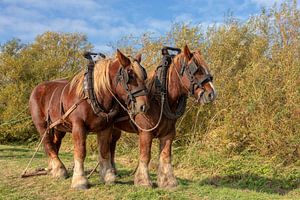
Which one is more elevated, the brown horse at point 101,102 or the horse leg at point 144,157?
the brown horse at point 101,102

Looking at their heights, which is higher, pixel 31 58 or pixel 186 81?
pixel 31 58

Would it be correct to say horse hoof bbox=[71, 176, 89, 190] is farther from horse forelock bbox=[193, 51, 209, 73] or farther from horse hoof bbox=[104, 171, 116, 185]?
horse forelock bbox=[193, 51, 209, 73]

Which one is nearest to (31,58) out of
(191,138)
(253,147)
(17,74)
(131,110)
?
(17,74)

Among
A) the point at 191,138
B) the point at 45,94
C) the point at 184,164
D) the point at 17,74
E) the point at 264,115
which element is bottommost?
the point at 184,164

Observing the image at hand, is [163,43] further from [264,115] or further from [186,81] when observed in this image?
[186,81]

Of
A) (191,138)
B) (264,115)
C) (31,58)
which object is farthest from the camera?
(31,58)

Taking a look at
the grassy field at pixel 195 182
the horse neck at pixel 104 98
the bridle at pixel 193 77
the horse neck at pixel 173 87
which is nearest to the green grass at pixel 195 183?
the grassy field at pixel 195 182

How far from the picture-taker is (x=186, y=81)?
15.7 feet

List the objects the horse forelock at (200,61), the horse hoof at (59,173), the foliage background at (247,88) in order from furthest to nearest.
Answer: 1. the foliage background at (247,88)
2. the horse hoof at (59,173)
3. the horse forelock at (200,61)

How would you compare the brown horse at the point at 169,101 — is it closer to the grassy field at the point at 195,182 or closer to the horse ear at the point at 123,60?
the grassy field at the point at 195,182

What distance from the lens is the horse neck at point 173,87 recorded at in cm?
493

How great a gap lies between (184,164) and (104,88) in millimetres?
3960

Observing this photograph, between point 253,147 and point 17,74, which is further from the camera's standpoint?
point 17,74

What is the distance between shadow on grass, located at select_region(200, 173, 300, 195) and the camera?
259 inches
